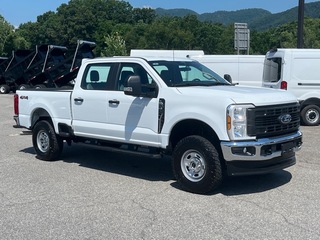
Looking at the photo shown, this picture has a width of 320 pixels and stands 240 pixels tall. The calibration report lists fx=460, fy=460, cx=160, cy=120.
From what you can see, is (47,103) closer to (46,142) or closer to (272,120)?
(46,142)

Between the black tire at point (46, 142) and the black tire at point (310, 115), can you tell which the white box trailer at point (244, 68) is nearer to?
the black tire at point (310, 115)

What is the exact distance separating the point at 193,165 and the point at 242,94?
1.26 metres

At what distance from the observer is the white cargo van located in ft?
45.1

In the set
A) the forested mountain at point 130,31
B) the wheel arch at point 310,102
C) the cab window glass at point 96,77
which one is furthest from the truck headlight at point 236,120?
the forested mountain at point 130,31

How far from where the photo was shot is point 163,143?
7.10m

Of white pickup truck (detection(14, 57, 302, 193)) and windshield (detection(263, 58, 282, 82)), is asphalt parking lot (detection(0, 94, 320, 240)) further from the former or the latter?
windshield (detection(263, 58, 282, 82))

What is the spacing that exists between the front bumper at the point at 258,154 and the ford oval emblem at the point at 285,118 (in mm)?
223

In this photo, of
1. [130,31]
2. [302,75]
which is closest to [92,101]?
[302,75]

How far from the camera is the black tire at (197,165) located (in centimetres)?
647

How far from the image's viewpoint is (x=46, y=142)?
9.20 metres

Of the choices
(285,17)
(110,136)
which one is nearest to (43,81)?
(110,136)

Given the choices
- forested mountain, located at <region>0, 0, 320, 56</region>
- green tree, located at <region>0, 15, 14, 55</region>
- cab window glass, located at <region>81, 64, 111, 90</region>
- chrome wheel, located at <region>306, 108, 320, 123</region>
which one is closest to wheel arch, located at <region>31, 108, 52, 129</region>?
cab window glass, located at <region>81, 64, 111, 90</region>

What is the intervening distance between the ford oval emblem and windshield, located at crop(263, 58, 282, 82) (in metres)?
7.49

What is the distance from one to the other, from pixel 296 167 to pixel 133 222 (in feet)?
13.0
